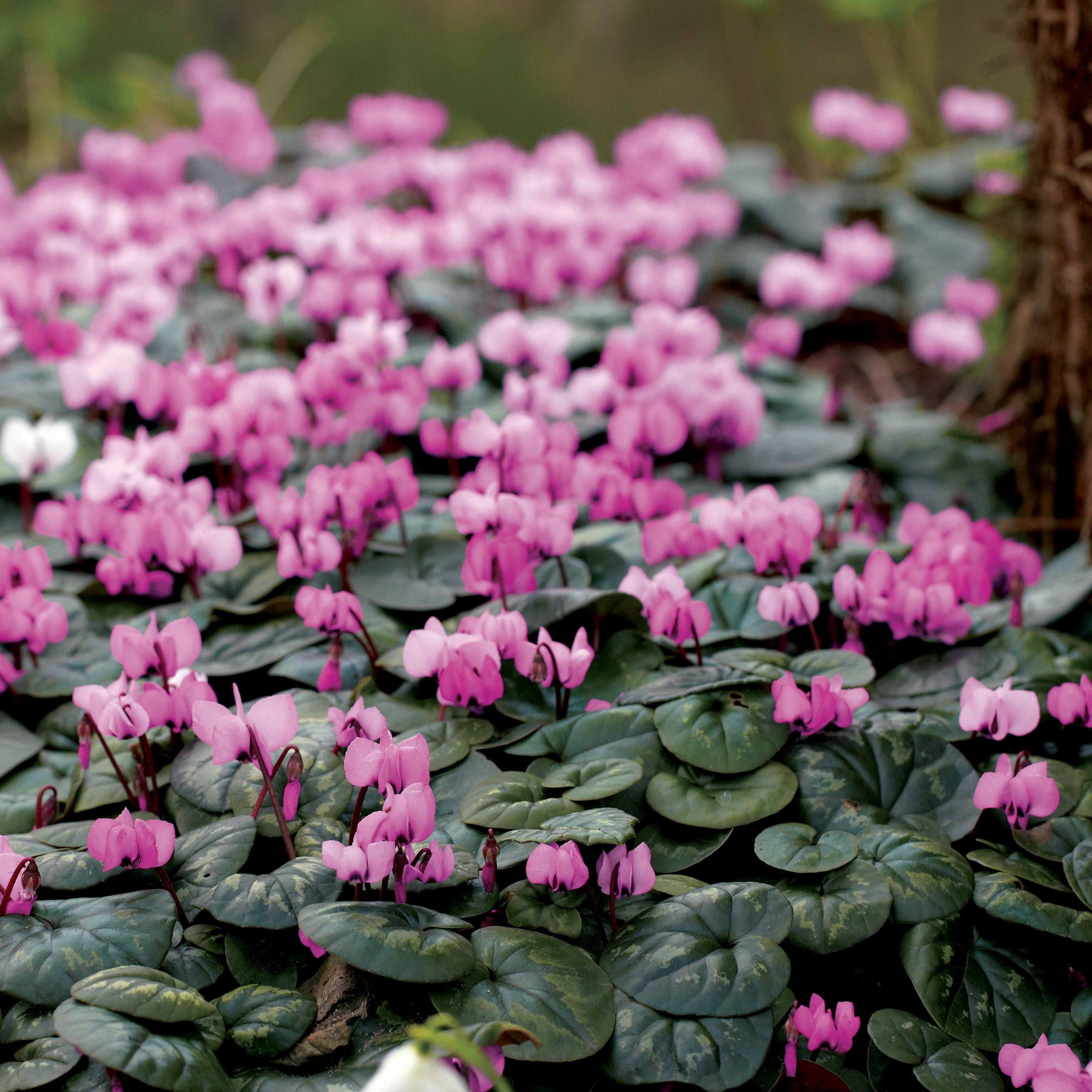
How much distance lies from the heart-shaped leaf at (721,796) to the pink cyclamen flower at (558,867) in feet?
0.57

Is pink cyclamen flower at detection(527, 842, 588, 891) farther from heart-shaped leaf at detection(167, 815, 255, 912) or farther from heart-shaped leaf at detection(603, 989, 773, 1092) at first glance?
heart-shaped leaf at detection(167, 815, 255, 912)

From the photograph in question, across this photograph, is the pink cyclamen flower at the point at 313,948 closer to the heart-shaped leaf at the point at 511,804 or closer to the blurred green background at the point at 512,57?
the heart-shaped leaf at the point at 511,804

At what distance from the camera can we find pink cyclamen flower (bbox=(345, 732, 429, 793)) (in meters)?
1.10

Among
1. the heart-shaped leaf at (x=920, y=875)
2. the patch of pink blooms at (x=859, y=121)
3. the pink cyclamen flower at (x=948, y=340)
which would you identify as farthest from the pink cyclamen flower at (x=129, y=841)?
the patch of pink blooms at (x=859, y=121)

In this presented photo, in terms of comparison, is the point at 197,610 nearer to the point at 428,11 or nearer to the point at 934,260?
the point at 934,260

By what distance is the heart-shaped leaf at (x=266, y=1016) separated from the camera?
1.05 metres

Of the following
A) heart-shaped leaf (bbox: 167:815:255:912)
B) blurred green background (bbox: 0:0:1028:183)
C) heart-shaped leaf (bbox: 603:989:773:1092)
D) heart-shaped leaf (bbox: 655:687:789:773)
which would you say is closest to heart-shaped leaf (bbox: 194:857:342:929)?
heart-shaped leaf (bbox: 167:815:255:912)

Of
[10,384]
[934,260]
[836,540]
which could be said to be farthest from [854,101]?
[10,384]

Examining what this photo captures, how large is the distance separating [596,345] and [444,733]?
1524mm

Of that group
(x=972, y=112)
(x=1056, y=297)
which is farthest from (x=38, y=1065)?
(x=972, y=112)

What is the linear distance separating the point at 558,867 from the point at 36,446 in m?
1.32

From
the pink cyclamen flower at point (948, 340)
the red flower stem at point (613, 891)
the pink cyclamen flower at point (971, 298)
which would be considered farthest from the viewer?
the pink cyclamen flower at point (971, 298)

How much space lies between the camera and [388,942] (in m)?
1.01

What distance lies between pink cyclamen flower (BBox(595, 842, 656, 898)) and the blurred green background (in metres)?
5.04
